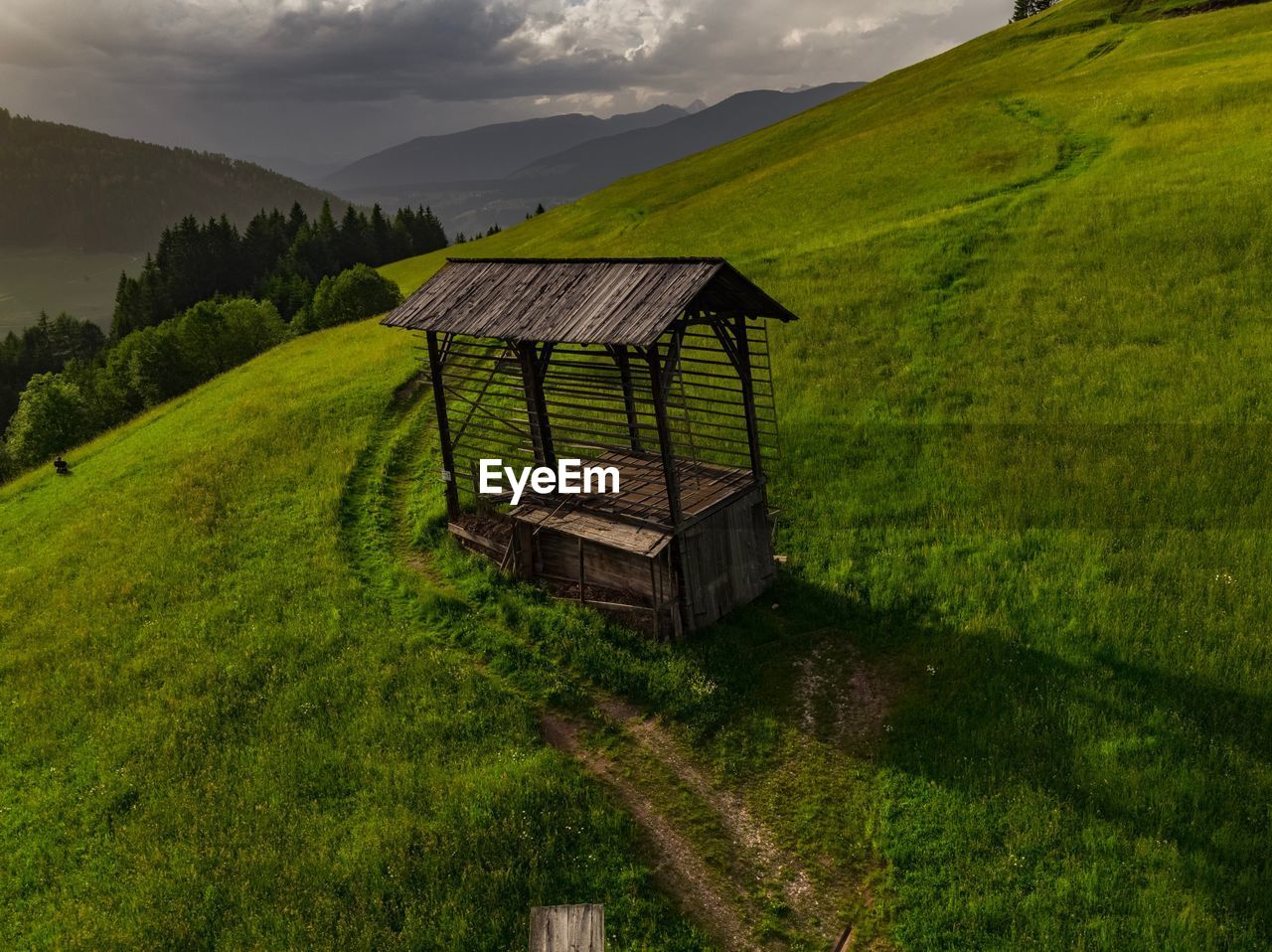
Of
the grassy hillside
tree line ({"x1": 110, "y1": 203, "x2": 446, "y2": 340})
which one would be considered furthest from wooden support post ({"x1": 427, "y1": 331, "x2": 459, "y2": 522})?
tree line ({"x1": 110, "y1": 203, "x2": 446, "y2": 340})

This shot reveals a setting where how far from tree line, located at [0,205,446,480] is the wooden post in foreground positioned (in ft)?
212

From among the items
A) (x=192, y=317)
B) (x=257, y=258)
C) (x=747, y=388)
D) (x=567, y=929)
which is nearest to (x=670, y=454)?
(x=747, y=388)

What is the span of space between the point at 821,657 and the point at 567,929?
10.5 m

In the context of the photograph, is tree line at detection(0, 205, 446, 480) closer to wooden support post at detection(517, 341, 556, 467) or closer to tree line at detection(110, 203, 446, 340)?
tree line at detection(110, 203, 446, 340)

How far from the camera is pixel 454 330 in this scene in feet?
58.9

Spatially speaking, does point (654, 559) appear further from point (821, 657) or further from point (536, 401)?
point (536, 401)

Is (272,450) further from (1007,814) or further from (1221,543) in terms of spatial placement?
(1221,543)

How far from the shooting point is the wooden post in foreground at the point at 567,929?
17.1 ft

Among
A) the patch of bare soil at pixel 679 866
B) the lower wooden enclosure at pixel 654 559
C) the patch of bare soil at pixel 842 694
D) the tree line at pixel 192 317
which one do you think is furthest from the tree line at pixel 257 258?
the patch of bare soil at pixel 679 866

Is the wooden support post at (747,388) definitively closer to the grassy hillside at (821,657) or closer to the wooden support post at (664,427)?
the wooden support post at (664,427)

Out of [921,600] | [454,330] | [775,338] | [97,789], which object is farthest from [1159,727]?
[775,338]

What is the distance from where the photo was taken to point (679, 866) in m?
11.3

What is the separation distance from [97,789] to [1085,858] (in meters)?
15.6

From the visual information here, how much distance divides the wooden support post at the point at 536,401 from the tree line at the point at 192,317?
49.9 metres
